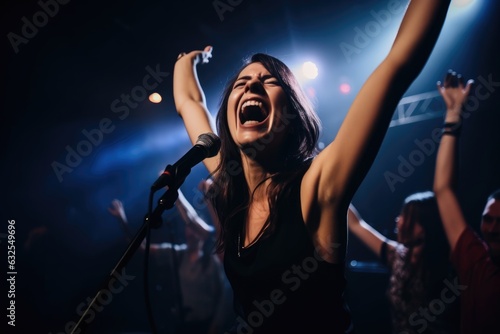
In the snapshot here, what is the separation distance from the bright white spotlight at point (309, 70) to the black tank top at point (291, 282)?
5.57 metres

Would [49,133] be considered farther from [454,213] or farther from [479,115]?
[479,115]

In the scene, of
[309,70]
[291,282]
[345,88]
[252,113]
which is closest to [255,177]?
[252,113]

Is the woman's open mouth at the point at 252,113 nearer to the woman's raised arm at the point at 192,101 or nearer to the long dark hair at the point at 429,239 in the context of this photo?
the woman's raised arm at the point at 192,101

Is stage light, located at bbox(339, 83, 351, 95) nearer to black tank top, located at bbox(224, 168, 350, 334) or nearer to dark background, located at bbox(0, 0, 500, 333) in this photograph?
dark background, located at bbox(0, 0, 500, 333)

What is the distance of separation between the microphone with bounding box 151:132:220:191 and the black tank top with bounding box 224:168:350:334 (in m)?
0.41

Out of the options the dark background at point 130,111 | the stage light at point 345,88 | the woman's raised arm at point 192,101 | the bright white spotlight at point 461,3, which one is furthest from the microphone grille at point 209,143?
the stage light at point 345,88

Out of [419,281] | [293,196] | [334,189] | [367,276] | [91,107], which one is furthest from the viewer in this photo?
[91,107]

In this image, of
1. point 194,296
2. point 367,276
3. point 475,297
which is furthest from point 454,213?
point 194,296

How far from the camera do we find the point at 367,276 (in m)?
5.28

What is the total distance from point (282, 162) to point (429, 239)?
316 centimetres

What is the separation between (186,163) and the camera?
1345 mm

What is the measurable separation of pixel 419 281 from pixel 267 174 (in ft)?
9.90

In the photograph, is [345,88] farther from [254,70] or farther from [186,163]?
[186,163]

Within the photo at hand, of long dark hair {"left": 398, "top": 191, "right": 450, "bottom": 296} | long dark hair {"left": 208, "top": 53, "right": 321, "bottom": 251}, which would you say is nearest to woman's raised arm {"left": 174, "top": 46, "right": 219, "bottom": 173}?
long dark hair {"left": 208, "top": 53, "right": 321, "bottom": 251}
